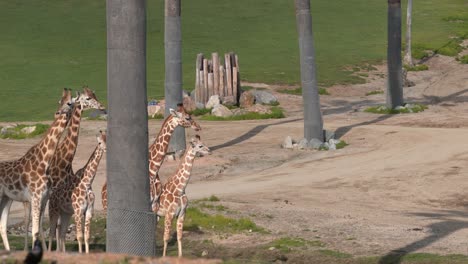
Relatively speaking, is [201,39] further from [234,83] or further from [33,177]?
[33,177]

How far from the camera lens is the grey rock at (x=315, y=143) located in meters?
42.4

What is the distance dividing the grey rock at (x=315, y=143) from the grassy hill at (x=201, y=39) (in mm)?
17049

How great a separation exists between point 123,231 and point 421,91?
165 ft

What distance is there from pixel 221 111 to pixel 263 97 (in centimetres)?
505

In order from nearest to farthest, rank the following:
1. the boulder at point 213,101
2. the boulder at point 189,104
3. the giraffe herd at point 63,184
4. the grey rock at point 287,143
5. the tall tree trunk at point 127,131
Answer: the tall tree trunk at point 127,131, the giraffe herd at point 63,184, the grey rock at point 287,143, the boulder at point 189,104, the boulder at point 213,101

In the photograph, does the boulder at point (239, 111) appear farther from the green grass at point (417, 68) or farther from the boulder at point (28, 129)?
the green grass at point (417, 68)

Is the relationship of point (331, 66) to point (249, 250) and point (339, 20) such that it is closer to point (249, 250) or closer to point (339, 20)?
point (339, 20)

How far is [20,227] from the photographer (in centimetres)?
2816

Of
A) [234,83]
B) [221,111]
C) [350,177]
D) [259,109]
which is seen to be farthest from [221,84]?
[350,177]

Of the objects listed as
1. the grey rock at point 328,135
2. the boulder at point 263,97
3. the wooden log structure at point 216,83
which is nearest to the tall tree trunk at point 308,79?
the grey rock at point 328,135

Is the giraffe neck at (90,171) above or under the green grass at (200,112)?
under

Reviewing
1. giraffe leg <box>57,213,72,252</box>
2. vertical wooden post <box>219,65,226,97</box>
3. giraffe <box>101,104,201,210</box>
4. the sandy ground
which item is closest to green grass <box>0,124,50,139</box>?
the sandy ground

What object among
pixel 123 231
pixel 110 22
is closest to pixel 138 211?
pixel 123 231

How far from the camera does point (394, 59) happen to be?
5316cm
